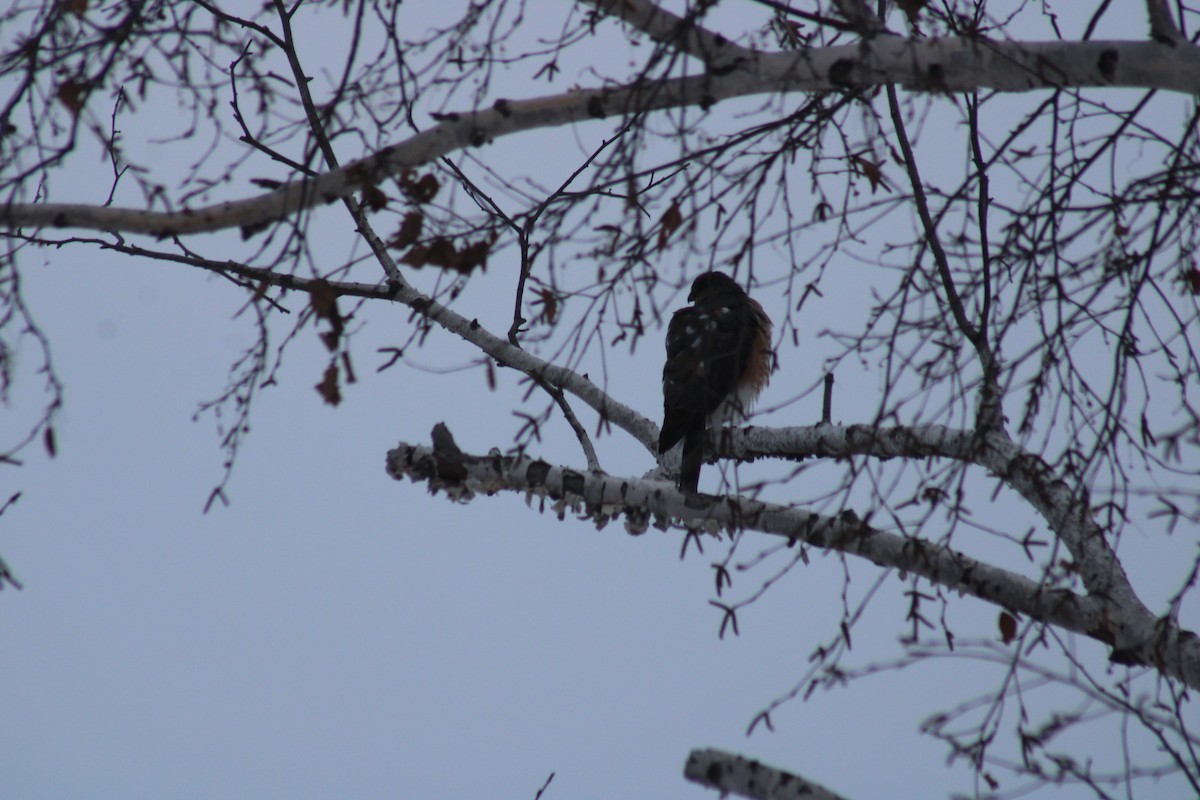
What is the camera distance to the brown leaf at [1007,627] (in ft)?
8.81

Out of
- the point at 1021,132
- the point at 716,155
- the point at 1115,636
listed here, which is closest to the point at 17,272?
the point at 716,155

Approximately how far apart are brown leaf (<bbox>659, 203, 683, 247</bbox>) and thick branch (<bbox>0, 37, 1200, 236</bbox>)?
25cm

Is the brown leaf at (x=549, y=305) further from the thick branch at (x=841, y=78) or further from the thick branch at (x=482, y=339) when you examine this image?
the thick branch at (x=482, y=339)

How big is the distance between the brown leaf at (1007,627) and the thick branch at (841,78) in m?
1.37

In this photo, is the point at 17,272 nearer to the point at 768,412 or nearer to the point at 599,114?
the point at 599,114

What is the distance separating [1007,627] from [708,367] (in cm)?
112

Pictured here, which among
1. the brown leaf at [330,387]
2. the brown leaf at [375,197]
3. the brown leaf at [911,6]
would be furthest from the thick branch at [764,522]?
the brown leaf at [911,6]

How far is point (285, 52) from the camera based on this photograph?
3.80 m

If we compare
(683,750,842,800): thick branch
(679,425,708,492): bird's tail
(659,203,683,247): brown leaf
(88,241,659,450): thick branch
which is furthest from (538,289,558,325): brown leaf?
(679,425,708,492): bird's tail

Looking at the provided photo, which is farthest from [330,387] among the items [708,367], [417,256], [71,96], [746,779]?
[746,779]

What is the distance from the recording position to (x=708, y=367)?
7.89 feet

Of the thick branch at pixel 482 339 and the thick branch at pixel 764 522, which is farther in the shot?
the thick branch at pixel 482 339

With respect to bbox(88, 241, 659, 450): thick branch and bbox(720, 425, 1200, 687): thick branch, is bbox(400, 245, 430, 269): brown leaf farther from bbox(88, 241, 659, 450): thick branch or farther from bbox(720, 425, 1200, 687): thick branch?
bbox(88, 241, 659, 450): thick branch

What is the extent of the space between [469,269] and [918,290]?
3.49ft
